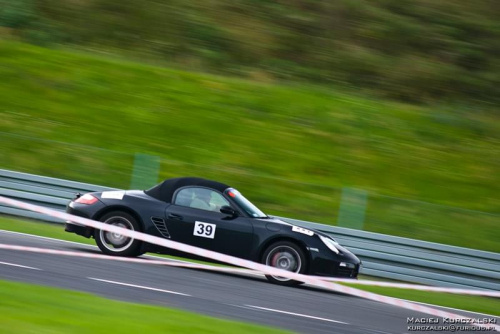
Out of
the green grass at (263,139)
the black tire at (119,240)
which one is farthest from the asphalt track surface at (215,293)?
the green grass at (263,139)

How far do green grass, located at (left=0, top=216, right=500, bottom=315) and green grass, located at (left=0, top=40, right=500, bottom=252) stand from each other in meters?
2.02

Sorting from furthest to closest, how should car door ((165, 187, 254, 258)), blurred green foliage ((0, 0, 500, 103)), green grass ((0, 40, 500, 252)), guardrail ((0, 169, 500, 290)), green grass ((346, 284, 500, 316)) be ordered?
1. blurred green foliage ((0, 0, 500, 103))
2. green grass ((0, 40, 500, 252))
3. guardrail ((0, 169, 500, 290))
4. green grass ((346, 284, 500, 316))
5. car door ((165, 187, 254, 258))

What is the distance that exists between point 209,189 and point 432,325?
3.97 metres

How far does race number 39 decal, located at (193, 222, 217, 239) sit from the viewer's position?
11039mm

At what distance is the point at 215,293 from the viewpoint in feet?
30.2

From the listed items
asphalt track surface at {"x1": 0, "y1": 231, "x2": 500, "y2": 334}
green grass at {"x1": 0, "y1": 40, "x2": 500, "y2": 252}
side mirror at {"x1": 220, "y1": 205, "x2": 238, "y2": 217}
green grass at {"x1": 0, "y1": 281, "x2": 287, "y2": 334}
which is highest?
green grass at {"x1": 0, "y1": 40, "x2": 500, "y2": 252}

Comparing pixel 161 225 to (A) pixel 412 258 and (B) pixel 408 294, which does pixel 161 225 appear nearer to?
(B) pixel 408 294

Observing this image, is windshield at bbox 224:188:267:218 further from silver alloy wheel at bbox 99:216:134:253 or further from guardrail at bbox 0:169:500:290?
guardrail at bbox 0:169:500:290

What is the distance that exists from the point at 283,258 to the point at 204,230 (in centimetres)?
116

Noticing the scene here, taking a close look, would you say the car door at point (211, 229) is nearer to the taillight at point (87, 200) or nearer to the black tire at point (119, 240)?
the black tire at point (119, 240)

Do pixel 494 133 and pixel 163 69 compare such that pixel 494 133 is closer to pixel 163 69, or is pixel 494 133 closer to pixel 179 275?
pixel 163 69

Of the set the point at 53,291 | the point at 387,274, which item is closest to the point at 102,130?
the point at 387,274

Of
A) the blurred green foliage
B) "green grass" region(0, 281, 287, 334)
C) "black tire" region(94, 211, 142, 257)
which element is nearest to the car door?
"black tire" region(94, 211, 142, 257)

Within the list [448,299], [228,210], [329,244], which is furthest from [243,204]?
[448,299]
